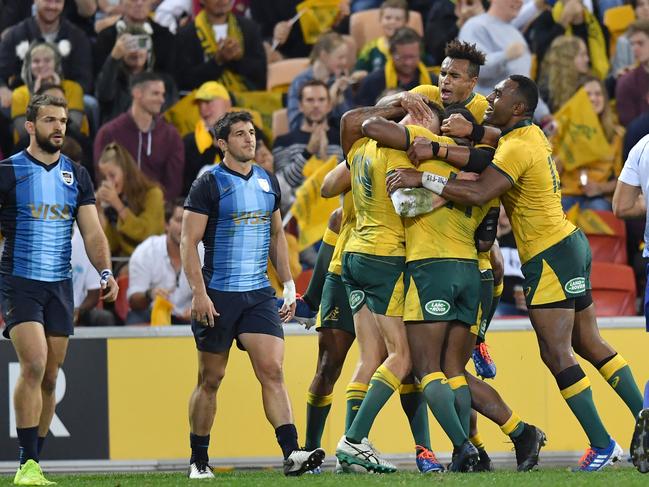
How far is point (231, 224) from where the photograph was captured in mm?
7859

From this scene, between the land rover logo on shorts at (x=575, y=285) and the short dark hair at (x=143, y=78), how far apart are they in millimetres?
5823

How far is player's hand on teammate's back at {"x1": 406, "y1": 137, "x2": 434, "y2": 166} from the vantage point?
7.21 meters

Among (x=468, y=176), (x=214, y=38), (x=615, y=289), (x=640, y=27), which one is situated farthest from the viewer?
(x=214, y=38)

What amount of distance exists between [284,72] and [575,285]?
648cm

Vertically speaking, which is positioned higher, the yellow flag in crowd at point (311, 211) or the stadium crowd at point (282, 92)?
the stadium crowd at point (282, 92)

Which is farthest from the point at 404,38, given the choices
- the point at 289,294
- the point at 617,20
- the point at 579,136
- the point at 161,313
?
the point at 289,294

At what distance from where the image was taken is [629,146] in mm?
12000

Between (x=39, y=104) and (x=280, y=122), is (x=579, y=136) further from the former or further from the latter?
(x=39, y=104)

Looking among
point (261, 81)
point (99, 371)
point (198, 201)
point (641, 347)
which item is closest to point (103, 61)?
point (261, 81)

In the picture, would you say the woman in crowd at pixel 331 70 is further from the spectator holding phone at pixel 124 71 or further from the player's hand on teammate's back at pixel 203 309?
the player's hand on teammate's back at pixel 203 309

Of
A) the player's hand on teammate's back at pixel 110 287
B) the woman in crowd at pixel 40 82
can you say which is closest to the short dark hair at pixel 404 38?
the woman in crowd at pixel 40 82

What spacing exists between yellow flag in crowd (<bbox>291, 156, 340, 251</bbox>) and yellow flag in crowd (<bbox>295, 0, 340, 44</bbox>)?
2.76 meters

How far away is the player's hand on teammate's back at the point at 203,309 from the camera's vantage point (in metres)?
7.62

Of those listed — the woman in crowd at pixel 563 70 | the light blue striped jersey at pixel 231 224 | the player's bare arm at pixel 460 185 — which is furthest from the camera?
the woman in crowd at pixel 563 70
